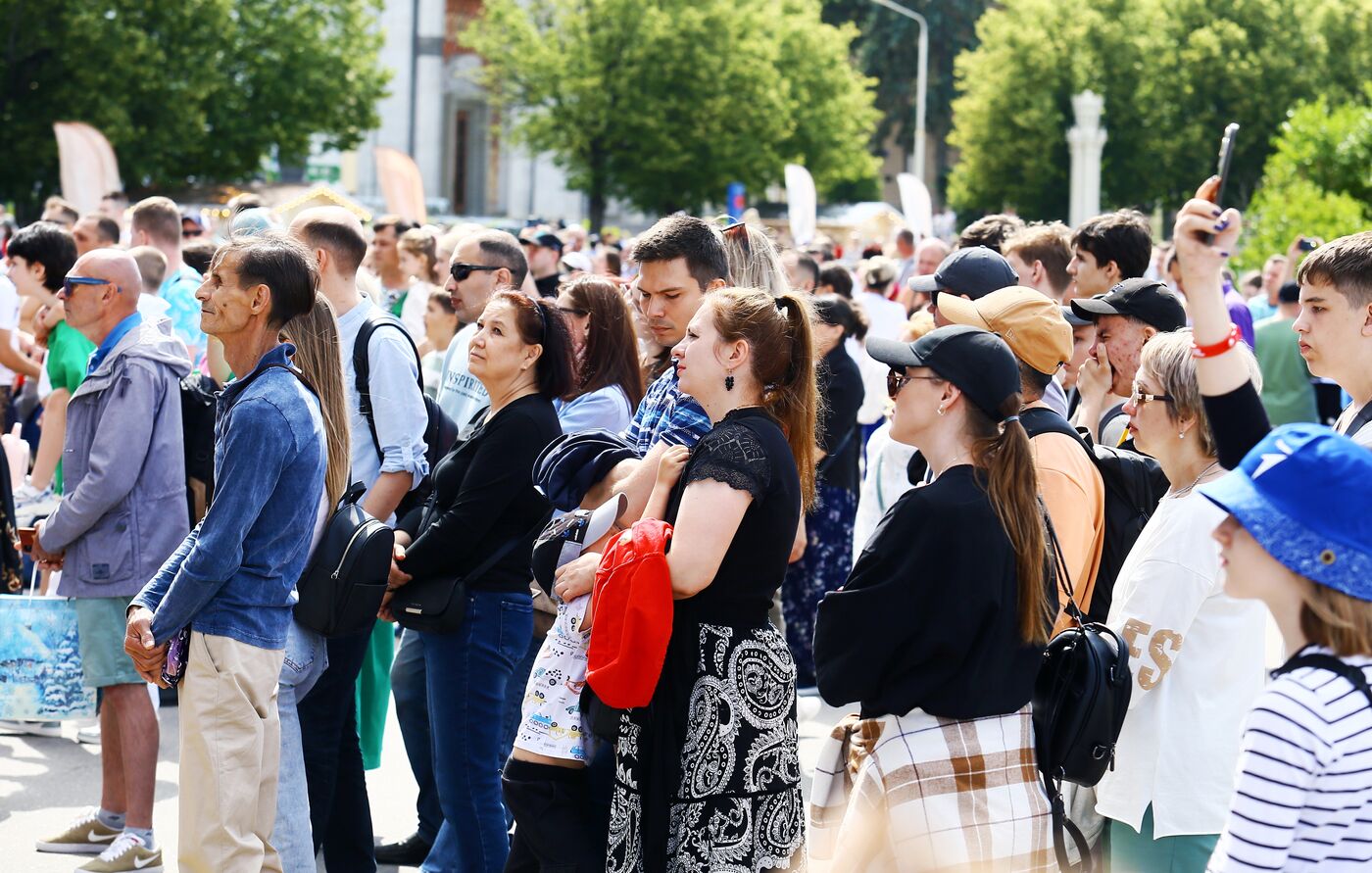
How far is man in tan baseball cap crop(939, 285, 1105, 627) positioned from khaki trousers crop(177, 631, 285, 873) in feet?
7.18

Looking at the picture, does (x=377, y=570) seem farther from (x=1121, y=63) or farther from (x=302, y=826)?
(x=1121, y=63)

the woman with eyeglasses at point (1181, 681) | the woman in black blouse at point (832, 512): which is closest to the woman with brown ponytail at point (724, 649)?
the woman with eyeglasses at point (1181, 681)

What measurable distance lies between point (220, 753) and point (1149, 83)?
4809cm

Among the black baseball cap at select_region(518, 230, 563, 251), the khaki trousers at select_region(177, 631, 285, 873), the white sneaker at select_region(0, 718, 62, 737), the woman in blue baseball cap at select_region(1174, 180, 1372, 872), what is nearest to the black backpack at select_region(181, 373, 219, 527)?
the khaki trousers at select_region(177, 631, 285, 873)

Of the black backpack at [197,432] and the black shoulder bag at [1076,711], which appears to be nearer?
the black shoulder bag at [1076,711]

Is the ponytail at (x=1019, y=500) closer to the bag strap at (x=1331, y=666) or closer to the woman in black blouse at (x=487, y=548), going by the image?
the bag strap at (x=1331, y=666)

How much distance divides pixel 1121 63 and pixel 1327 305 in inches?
1895

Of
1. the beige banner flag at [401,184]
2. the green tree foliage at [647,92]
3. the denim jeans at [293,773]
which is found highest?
the green tree foliage at [647,92]

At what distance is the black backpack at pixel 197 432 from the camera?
6184mm

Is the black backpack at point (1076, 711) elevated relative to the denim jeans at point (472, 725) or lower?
elevated

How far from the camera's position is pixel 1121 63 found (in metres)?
49.5

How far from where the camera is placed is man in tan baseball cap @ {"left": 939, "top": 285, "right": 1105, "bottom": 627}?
13.3 feet

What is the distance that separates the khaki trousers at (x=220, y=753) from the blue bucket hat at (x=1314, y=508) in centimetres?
286

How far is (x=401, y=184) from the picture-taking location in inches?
728
